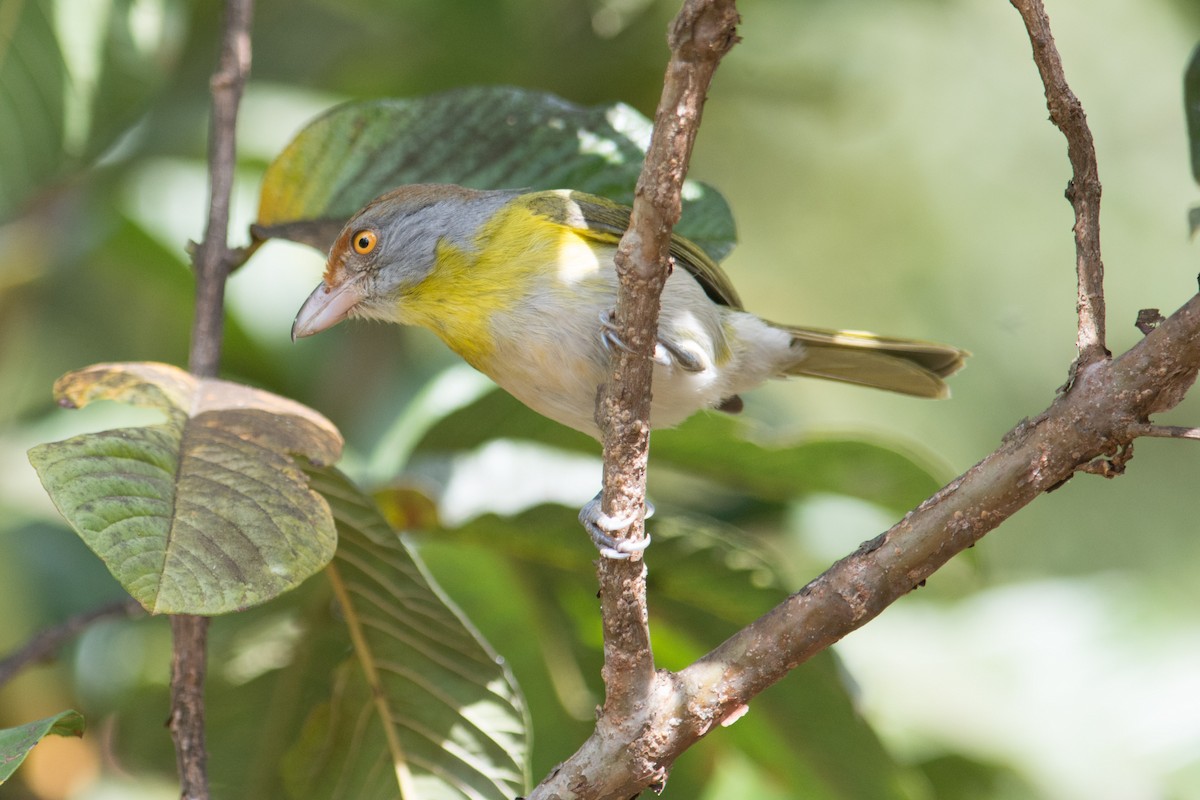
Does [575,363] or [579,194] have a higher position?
[579,194]

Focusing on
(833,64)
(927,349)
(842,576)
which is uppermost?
(833,64)

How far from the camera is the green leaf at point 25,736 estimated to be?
1393 mm

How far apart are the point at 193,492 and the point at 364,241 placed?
0.83m

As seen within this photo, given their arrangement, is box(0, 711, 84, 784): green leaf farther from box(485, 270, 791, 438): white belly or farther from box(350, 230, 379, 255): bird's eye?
box(350, 230, 379, 255): bird's eye

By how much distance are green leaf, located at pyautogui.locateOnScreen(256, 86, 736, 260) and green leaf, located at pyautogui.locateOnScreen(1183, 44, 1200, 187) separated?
0.83 metres

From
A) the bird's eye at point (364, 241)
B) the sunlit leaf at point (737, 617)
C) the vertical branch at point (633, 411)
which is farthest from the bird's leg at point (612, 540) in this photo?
the bird's eye at point (364, 241)

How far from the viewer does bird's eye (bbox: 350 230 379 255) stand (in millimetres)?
2260

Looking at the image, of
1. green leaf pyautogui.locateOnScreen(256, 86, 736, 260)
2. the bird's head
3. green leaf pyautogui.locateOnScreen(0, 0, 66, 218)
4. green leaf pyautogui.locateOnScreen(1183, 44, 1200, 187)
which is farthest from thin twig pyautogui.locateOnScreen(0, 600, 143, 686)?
green leaf pyautogui.locateOnScreen(1183, 44, 1200, 187)

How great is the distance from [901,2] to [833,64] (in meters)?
0.47

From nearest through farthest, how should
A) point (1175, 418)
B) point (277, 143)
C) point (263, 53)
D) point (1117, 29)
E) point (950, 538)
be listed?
1. point (950, 538)
2. point (277, 143)
3. point (263, 53)
4. point (1175, 418)
5. point (1117, 29)

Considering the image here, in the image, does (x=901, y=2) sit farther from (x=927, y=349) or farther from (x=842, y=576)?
(x=842, y=576)

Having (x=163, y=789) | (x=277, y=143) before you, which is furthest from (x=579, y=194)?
(x=163, y=789)

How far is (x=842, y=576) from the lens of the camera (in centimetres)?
145

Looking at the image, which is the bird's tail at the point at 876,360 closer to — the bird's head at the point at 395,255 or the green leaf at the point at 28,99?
the bird's head at the point at 395,255
